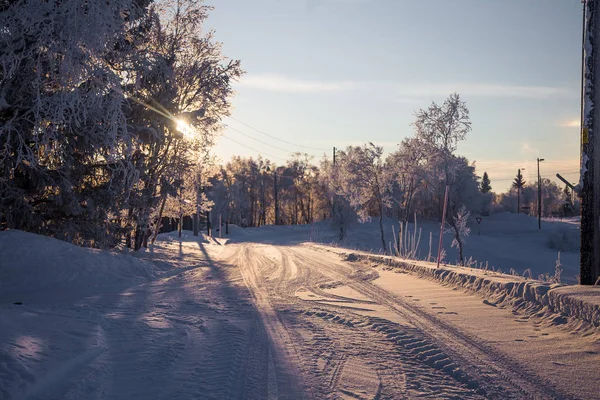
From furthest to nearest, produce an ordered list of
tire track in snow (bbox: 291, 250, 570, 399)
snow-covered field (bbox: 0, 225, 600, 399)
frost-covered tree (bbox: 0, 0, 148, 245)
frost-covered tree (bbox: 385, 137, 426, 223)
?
frost-covered tree (bbox: 385, 137, 426, 223), frost-covered tree (bbox: 0, 0, 148, 245), snow-covered field (bbox: 0, 225, 600, 399), tire track in snow (bbox: 291, 250, 570, 399)

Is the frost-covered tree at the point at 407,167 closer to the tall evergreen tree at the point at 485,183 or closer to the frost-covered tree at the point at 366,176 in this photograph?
the frost-covered tree at the point at 366,176

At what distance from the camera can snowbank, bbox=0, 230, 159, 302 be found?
398 inches

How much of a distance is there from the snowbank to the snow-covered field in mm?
33

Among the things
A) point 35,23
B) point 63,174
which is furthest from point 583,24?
point 63,174

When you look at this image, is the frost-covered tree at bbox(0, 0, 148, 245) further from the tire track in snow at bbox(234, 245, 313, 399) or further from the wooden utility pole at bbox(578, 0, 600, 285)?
the wooden utility pole at bbox(578, 0, 600, 285)

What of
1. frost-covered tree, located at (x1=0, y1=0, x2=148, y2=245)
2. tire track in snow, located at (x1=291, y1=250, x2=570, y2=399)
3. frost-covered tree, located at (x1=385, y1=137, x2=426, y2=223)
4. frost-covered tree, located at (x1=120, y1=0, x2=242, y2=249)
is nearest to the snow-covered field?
tire track in snow, located at (x1=291, y1=250, x2=570, y2=399)

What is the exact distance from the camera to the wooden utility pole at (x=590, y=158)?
28.4 ft

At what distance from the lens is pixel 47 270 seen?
1088 centimetres

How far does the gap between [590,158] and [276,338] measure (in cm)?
685

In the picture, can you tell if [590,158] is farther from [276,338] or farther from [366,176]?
[366,176]

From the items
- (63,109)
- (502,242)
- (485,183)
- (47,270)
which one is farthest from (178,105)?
(485,183)

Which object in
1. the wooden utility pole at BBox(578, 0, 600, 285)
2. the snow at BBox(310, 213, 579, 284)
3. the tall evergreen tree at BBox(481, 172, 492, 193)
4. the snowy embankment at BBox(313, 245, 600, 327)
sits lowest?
the snow at BBox(310, 213, 579, 284)

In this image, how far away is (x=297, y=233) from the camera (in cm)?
6706

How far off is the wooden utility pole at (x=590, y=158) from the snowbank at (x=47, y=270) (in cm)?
1042
